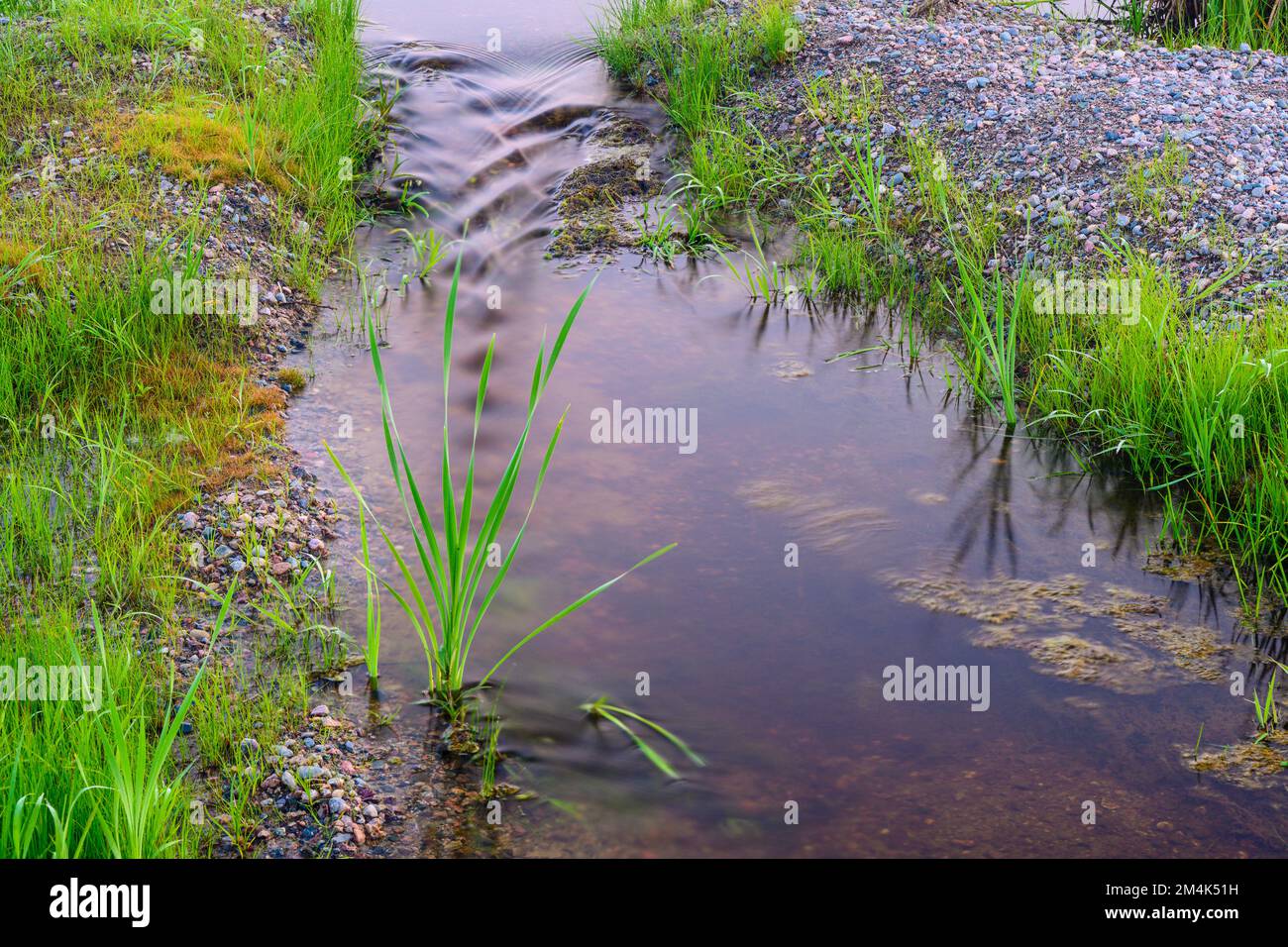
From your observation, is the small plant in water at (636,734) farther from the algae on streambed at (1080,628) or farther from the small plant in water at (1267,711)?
the small plant in water at (1267,711)

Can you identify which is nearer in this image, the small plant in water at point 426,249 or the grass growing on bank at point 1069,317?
the grass growing on bank at point 1069,317

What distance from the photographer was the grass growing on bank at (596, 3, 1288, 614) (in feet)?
16.1

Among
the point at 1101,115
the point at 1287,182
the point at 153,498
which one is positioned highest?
the point at 1101,115

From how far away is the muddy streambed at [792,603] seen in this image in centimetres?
360

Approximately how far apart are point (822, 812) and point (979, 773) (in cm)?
58

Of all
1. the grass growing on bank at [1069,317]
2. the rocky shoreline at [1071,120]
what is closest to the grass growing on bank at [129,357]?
the grass growing on bank at [1069,317]

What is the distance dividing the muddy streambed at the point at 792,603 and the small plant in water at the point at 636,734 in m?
0.04

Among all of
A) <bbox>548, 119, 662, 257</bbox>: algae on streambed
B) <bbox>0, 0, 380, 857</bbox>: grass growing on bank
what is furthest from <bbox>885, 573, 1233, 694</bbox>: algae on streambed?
<bbox>548, 119, 662, 257</bbox>: algae on streambed

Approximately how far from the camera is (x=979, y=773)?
147 inches

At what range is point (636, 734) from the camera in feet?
12.9

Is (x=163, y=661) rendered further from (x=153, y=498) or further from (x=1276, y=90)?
(x=1276, y=90)

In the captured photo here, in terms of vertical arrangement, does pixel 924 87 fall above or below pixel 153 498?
above

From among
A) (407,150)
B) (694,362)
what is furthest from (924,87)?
(407,150)
